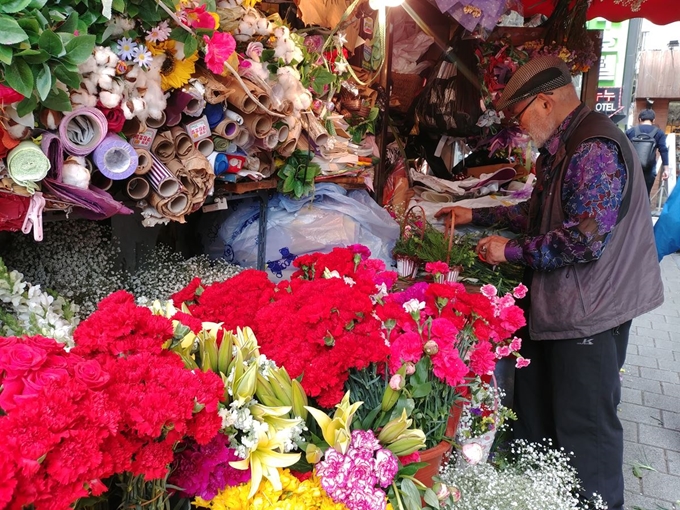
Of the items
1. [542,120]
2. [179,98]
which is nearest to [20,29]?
[179,98]

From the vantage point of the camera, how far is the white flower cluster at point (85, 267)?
1.98 metres

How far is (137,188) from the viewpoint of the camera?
1.78 m

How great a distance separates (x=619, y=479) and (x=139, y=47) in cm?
254

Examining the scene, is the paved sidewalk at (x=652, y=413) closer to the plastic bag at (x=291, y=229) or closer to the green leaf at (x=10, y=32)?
the plastic bag at (x=291, y=229)

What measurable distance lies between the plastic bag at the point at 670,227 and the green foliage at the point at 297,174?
2707 mm

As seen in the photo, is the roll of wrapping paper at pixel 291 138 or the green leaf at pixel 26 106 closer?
the green leaf at pixel 26 106

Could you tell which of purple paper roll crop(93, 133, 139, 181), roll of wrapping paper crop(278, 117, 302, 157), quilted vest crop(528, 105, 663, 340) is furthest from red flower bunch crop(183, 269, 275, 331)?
quilted vest crop(528, 105, 663, 340)

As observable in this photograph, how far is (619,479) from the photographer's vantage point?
8.04 ft

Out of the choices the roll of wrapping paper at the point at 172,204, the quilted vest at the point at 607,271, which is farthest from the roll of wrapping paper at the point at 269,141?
the quilted vest at the point at 607,271

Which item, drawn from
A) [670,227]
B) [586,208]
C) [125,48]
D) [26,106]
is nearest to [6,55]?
[26,106]

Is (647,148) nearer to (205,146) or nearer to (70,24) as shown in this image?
(205,146)

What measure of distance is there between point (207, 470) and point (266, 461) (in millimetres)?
102

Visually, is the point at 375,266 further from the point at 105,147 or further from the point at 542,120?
Result: the point at 542,120

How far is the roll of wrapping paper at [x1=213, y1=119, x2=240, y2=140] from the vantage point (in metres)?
2.04
